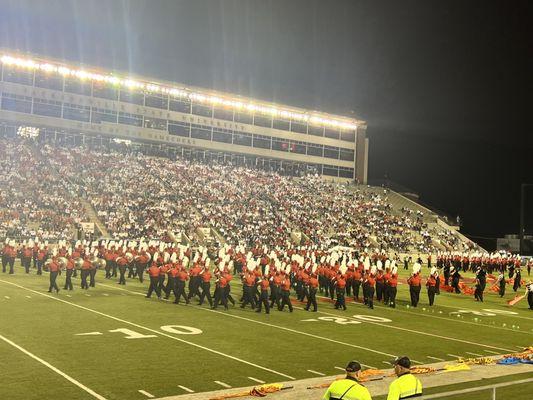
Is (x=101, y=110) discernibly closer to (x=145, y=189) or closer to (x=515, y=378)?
(x=145, y=189)

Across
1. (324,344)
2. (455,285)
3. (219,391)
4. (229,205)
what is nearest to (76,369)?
(219,391)

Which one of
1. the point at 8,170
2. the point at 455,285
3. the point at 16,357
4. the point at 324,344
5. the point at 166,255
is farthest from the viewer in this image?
the point at 8,170

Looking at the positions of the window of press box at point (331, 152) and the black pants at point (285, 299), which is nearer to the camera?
the black pants at point (285, 299)

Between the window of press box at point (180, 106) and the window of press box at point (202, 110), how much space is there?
62cm

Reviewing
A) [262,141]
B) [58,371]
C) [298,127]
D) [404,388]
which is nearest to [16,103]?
[262,141]

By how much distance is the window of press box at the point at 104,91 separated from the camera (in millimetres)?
53156

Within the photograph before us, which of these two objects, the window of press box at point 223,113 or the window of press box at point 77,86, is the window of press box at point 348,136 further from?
the window of press box at point 77,86

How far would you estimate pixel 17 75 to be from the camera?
4919 centimetres

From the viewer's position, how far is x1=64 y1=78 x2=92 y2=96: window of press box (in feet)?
170

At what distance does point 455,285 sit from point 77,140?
3677cm

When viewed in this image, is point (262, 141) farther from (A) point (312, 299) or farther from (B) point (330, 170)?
(A) point (312, 299)

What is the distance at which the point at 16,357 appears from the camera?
10188mm

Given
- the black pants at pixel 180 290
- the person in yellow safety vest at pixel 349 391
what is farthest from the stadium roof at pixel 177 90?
the person in yellow safety vest at pixel 349 391

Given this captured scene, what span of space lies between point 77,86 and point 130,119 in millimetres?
5377
